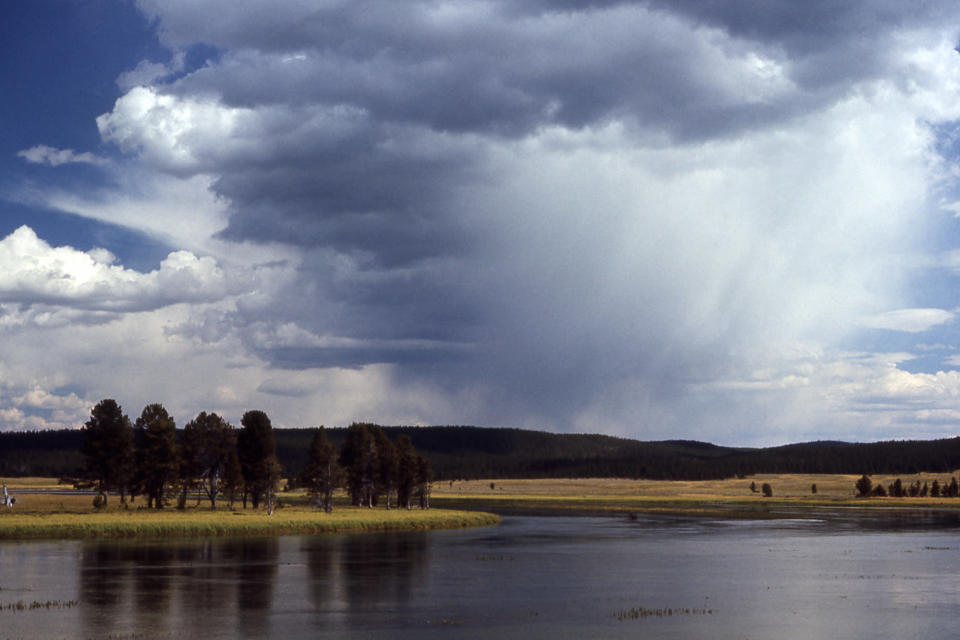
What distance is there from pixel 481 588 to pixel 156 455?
7762 centimetres

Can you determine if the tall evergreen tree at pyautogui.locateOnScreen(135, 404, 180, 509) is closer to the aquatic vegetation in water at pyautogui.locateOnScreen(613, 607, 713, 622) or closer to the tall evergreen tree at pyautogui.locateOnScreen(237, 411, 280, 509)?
the tall evergreen tree at pyautogui.locateOnScreen(237, 411, 280, 509)

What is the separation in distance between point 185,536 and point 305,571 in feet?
104

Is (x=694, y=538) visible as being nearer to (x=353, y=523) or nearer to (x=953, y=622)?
(x=353, y=523)

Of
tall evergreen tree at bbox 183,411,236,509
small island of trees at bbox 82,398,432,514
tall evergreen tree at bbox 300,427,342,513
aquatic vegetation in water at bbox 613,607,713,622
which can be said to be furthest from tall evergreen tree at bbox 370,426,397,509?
aquatic vegetation in water at bbox 613,607,713,622

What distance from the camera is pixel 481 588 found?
156 ft

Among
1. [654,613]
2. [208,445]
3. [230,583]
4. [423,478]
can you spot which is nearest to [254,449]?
[208,445]

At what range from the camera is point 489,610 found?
4006cm

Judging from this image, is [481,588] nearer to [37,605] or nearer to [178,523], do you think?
[37,605]

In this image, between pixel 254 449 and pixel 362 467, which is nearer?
pixel 254 449

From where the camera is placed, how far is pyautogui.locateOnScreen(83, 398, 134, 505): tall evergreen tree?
382 ft

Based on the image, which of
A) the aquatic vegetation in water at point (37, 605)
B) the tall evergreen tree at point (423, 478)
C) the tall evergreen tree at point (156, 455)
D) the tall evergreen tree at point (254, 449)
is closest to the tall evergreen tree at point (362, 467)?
the tall evergreen tree at point (423, 478)

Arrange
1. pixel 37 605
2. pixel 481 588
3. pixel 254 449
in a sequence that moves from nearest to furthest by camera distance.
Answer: pixel 37 605 < pixel 481 588 < pixel 254 449

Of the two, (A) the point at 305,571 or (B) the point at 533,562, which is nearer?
(A) the point at 305,571

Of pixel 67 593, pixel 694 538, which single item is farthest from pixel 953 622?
pixel 694 538
